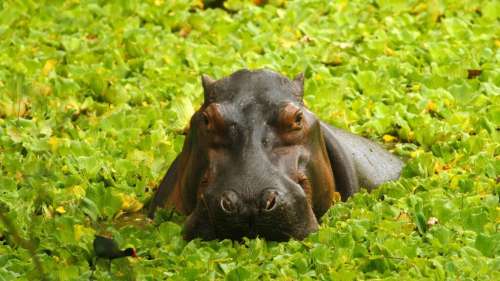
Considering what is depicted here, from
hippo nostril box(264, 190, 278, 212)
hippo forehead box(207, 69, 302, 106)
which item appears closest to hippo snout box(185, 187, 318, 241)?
hippo nostril box(264, 190, 278, 212)

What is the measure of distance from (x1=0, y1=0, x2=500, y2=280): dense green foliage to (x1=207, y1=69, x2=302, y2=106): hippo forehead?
63cm

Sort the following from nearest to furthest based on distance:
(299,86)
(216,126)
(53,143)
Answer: (216,126)
(299,86)
(53,143)

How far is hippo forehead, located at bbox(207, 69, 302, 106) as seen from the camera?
708 centimetres

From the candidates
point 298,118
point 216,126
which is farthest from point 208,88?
point 298,118

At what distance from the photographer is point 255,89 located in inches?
282

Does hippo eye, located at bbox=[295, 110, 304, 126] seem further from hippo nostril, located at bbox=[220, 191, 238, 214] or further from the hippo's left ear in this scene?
hippo nostril, located at bbox=[220, 191, 238, 214]

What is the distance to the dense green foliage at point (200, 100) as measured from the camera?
6609 mm

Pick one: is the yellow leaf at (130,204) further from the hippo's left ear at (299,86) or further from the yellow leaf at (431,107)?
the yellow leaf at (431,107)

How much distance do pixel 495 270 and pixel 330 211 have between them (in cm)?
116

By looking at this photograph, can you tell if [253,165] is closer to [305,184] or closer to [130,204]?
[305,184]

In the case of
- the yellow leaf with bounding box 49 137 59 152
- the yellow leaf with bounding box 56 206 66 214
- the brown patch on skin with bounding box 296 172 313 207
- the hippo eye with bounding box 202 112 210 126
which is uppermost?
the hippo eye with bounding box 202 112 210 126

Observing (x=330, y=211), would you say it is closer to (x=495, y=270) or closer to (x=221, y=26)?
(x=495, y=270)

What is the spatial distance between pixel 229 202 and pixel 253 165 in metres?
0.26

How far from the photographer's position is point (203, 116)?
23.4 ft
